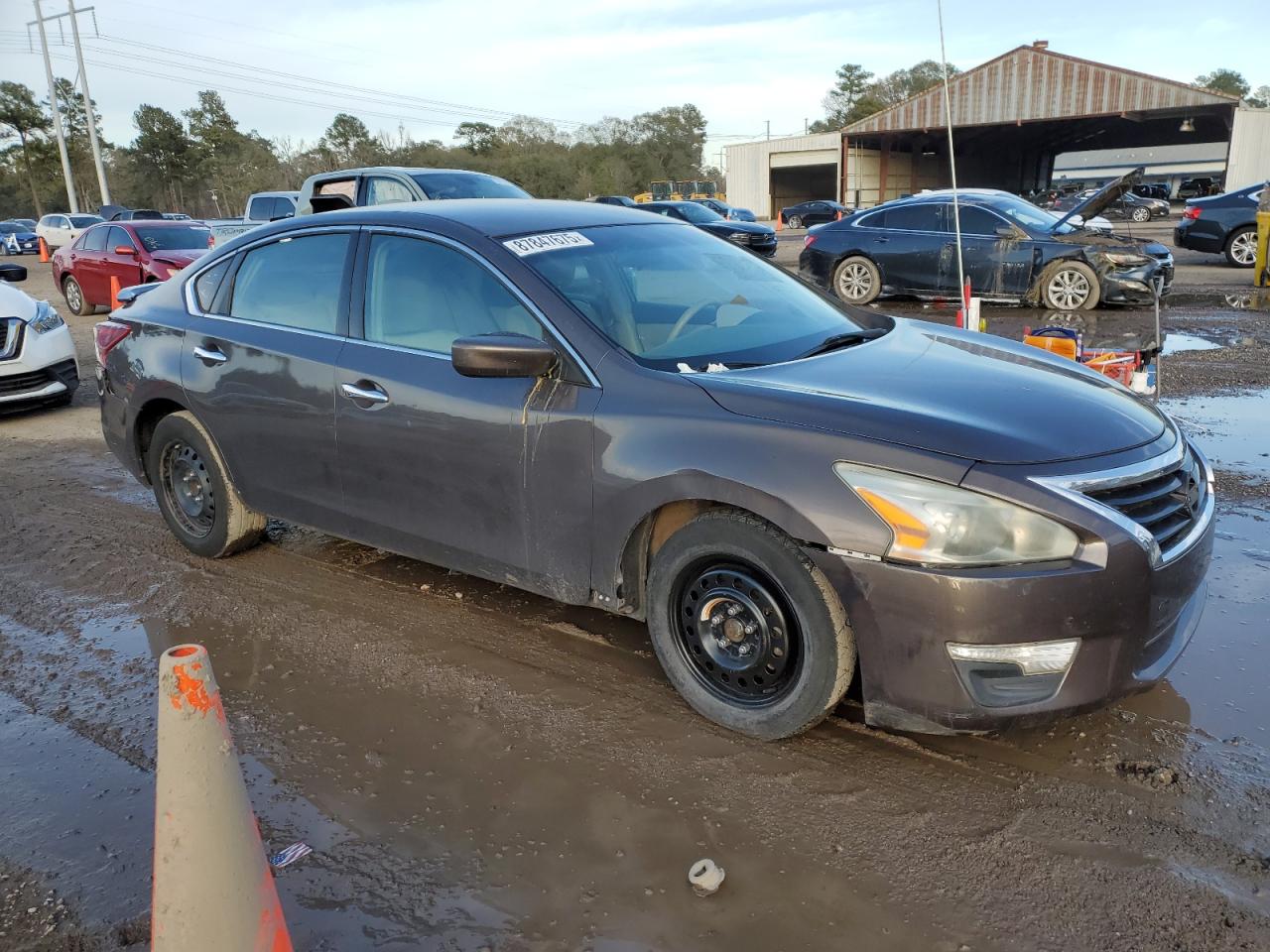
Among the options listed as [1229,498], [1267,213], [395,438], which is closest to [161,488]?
[395,438]

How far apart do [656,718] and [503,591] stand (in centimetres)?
133

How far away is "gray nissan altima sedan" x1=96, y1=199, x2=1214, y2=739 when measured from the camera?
2.63 meters

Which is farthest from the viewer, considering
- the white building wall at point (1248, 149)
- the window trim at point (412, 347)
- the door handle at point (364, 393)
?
the white building wall at point (1248, 149)

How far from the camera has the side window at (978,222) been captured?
40.6ft

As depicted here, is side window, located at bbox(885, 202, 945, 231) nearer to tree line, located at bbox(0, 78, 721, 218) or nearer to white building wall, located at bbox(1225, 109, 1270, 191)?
white building wall, located at bbox(1225, 109, 1270, 191)

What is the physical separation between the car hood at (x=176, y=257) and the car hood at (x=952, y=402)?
528 inches

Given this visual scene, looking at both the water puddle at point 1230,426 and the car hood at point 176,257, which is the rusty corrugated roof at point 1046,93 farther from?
the water puddle at point 1230,426

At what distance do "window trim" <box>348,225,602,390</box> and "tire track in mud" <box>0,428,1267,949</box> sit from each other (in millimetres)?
1150

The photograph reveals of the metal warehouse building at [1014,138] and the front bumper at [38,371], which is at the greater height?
the metal warehouse building at [1014,138]

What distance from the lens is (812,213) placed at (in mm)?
40656

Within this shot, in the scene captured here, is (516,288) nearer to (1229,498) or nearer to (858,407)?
(858,407)

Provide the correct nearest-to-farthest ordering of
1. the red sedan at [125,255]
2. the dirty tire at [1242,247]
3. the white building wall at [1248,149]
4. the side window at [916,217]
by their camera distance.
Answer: the side window at [916,217], the red sedan at [125,255], the dirty tire at [1242,247], the white building wall at [1248,149]

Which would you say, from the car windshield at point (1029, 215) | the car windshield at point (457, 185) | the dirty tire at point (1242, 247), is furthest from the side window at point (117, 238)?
the dirty tire at point (1242, 247)

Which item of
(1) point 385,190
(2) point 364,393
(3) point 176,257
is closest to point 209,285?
(2) point 364,393
